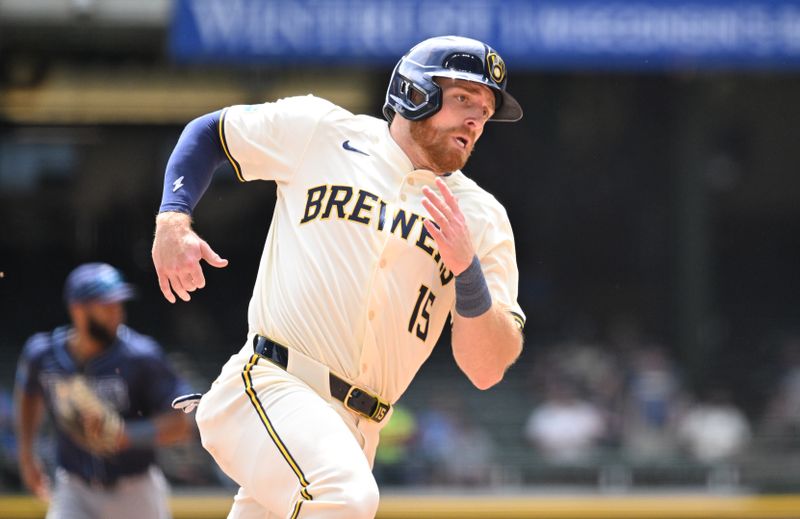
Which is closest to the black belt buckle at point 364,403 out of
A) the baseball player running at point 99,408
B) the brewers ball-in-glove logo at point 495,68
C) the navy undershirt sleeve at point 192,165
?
the navy undershirt sleeve at point 192,165

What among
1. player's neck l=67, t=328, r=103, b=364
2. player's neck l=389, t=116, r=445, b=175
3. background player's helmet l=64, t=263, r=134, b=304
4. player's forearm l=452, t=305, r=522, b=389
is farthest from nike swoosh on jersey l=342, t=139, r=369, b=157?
player's neck l=67, t=328, r=103, b=364

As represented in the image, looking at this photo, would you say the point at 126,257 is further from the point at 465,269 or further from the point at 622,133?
the point at 465,269

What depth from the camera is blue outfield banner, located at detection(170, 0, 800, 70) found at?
45.1 ft

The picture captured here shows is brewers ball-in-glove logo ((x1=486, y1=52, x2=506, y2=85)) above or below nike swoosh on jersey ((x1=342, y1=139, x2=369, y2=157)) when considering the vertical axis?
above

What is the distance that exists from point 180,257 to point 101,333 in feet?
10.2

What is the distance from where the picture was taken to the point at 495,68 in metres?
4.01

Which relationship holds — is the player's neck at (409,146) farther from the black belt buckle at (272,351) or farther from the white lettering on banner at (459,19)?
the white lettering on banner at (459,19)

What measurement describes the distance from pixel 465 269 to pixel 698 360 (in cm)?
1263

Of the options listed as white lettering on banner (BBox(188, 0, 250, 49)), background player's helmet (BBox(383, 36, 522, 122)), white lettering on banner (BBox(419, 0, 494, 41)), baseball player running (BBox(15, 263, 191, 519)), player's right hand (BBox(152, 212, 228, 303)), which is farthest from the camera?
white lettering on banner (BBox(188, 0, 250, 49))

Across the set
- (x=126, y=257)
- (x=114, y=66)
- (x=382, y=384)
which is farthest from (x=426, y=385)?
(x=382, y=384)

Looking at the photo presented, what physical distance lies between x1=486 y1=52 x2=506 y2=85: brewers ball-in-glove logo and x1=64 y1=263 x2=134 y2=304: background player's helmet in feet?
9.88

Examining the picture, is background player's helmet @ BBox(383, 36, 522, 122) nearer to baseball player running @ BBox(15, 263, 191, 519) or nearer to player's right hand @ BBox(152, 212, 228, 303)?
player's right hand @ BBox(152, 212, 228, 303)

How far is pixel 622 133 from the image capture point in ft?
59.0

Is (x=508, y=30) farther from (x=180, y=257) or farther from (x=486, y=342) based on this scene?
(x=180, y=257)
